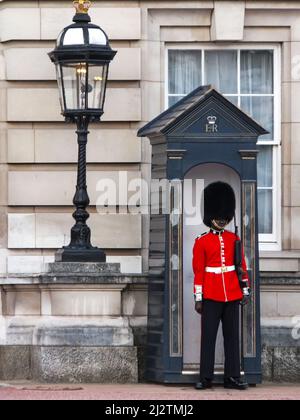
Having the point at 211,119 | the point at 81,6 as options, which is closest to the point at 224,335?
the point at 211,119

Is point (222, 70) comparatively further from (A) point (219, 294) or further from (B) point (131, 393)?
(B) point (131, 393)

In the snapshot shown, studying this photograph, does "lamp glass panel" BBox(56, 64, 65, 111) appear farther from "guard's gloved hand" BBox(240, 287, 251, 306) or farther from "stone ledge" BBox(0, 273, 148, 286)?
"guard's gloved hand" BBox(240, 287, 251, 306)

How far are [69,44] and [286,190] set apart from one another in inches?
101

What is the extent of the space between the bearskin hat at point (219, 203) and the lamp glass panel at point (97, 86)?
1248 millimetres

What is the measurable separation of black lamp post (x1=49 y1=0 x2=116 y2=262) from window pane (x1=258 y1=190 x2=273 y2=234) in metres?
1.75

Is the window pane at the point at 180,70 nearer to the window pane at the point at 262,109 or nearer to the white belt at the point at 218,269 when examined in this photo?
the window pane at the point at 262,109

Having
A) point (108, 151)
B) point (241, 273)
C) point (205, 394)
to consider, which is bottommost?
point (205, 394)

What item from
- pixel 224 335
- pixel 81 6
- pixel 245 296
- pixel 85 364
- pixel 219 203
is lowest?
pixel 85 364

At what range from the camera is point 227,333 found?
16.0 metres

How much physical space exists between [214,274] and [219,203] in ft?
2.02

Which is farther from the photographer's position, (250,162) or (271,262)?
(271,262)

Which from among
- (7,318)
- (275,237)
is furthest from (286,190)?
(7,318)

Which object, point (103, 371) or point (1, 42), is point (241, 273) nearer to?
point (103, 371)

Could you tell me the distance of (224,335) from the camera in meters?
A: 16.1
